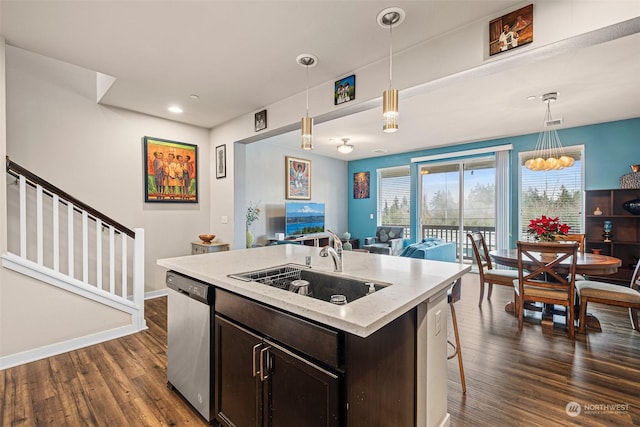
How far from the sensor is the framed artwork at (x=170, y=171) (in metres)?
3.96

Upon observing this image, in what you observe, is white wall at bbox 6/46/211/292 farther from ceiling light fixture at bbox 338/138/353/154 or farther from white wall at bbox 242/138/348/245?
ceiling light fixture at bbox 338/138/353/154

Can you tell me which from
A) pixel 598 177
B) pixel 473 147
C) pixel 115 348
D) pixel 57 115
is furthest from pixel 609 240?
pixel 57 115

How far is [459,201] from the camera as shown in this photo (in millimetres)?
6180

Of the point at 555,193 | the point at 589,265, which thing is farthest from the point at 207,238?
the point at 555,193

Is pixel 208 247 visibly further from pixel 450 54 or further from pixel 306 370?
pixel 450 54

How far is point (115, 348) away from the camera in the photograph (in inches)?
103

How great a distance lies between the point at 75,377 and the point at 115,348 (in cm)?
46

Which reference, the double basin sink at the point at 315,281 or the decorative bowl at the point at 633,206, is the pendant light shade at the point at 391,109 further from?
the decorative bowl at the point at 633,206

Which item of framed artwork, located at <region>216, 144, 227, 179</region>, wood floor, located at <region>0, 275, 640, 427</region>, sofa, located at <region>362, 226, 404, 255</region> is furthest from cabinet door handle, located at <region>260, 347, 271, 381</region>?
sofa, located at <region>362, 226, 404, 255</region>

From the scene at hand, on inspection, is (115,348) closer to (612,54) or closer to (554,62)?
(554,62)

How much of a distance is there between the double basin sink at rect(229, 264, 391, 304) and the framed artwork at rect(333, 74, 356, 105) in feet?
5.67

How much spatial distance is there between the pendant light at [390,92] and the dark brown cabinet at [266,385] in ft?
4.25

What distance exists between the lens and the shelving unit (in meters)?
4.23

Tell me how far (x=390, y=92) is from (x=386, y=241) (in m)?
5.53
